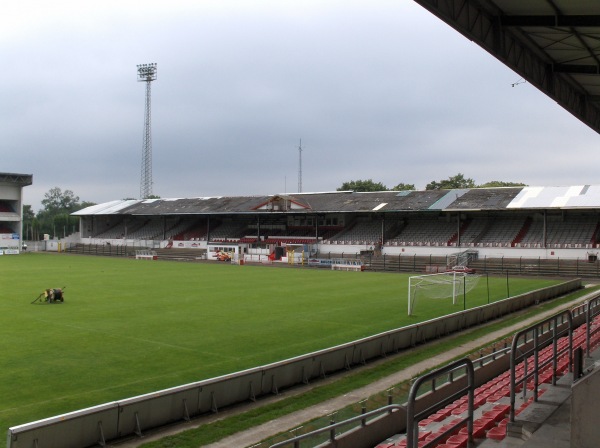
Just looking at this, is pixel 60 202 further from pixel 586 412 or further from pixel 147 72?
pixel 586 412

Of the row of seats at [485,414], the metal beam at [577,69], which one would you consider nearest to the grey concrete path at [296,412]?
the row of seats at [485,414]

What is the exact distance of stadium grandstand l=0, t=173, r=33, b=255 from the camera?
7525cm

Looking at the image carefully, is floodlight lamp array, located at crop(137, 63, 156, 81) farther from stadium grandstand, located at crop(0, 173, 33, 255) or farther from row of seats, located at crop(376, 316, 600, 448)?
row of seats, located at crop(376, 316, 600, 448)

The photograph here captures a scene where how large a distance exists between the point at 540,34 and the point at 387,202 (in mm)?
48883

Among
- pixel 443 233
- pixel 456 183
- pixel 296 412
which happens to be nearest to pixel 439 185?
pixel 456 183

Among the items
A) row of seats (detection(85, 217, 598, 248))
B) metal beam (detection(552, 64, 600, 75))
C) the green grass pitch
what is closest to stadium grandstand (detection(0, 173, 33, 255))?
row of seats (detection(85, 217, 598, 248))

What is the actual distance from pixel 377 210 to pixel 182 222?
1317 inches

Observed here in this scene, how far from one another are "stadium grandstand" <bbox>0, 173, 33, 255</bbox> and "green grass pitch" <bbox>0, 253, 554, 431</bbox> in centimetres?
4272

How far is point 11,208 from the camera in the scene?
78000mm

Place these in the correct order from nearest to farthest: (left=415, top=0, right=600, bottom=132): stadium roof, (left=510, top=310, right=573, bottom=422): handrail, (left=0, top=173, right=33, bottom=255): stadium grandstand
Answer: (left=510, top=310, right=573, bottom=422): handrail → (left=415, top=0, right=600, bottom=132): stadium roof → (left=0, top=173, right=33, bottom=255): stadium grandstand

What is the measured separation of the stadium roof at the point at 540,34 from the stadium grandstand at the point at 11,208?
72053 mm

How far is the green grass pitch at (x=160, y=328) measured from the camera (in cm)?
1270

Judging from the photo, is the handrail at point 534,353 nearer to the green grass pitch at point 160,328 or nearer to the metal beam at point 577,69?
the green grass pitch at point 160,328

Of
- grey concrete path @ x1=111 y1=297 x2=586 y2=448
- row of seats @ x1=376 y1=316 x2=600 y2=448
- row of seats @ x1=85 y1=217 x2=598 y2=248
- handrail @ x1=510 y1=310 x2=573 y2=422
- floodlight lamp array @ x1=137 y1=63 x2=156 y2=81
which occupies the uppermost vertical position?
floodlight lamp array @ x1=137 y1=63 x2=156 y2=81
